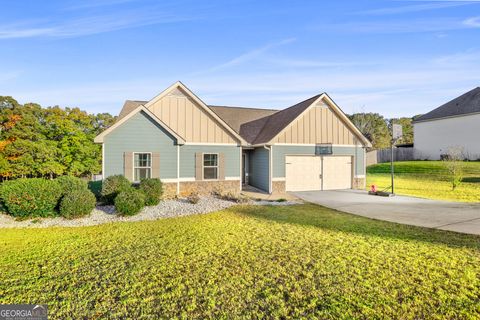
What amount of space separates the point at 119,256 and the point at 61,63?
1522cm

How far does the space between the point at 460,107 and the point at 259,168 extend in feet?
102

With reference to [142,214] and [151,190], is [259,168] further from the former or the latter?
[142,214]

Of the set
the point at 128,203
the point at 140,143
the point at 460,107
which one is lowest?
the point at 128,203

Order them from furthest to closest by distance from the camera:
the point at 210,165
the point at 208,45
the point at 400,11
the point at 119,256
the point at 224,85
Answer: the point at 224,85
the point at 208,45
the point at 210,165
the point at 400,11
the point at 119,256

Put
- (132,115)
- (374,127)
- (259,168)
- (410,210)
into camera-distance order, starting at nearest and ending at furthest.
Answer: (410,210) < (132,115) < (259,168) < (374,127)

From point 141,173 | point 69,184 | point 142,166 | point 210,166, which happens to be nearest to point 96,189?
point 141,173

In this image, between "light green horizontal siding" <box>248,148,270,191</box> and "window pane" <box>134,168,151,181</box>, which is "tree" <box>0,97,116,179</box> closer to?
"window pane" <box>134,168,151,181</box>

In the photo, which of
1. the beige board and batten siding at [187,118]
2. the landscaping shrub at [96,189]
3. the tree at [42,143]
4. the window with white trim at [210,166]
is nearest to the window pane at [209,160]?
the window with white trim at [210,166]

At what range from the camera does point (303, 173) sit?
619 inches

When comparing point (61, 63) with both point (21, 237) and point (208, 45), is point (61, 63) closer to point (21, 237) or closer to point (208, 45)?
point (208, 45)

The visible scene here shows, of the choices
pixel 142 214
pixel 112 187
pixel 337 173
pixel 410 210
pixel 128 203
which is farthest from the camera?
pixel 337 173

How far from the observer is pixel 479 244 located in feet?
19.8

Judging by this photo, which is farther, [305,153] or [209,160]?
[305,153]

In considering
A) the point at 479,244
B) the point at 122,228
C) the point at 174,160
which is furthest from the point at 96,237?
the point at 479,244
